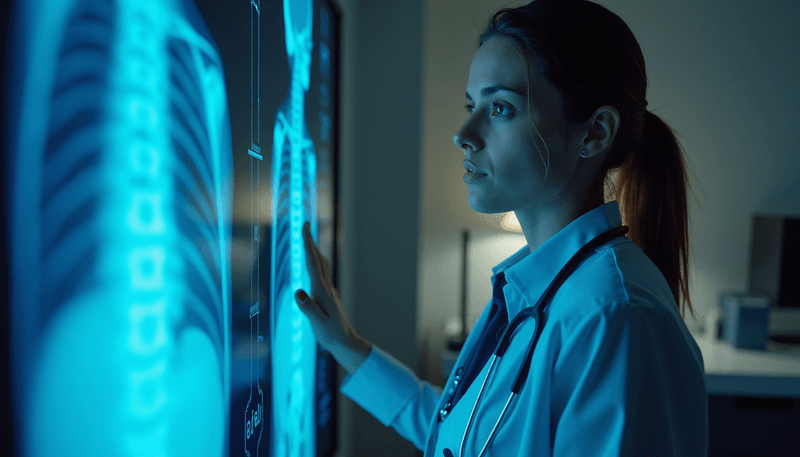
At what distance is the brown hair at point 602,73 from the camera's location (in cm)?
68

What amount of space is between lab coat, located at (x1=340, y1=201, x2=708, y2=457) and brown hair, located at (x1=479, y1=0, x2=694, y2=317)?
0.20 metres

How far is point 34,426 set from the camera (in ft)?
0.96

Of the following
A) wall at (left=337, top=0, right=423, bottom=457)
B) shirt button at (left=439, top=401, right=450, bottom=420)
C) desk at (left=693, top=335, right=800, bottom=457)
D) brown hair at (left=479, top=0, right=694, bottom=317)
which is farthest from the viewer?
desk at (left=693, top=335, right=800, bottom=457)

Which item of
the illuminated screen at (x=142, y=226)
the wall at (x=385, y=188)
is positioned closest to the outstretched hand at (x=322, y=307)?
the illuminated screen at (x=142, y=226)

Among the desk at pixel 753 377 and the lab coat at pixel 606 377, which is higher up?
the lab coat at pixel 606 377

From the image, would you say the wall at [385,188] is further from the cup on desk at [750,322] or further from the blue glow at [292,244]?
the cup on desk at [750,322]

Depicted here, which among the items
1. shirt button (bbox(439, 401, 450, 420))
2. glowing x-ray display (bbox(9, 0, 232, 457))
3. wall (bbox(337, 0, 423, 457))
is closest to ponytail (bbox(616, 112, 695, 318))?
shirt button (bbox(439, 401, 450, 420))

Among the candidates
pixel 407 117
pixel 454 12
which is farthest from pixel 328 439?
pixel 454 12

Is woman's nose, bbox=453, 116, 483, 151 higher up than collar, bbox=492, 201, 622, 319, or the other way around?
woman's nose, bbox=453, 116, 483, 151

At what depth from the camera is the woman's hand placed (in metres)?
0.94

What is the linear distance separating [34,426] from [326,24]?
108cm

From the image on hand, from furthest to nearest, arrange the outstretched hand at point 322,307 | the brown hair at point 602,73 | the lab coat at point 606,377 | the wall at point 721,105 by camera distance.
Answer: the wall at point 721,105, the outstretched hand at point 322,307, the brown hair at point 602,73, the lab coat at point 606,377

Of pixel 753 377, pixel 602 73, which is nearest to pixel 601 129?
pixel 602 73

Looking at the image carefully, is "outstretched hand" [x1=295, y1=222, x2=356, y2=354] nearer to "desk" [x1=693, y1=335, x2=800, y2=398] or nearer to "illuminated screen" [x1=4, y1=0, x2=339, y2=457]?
"illuminated screen" [x1=4, y1=0, x2=339, y2=457]
